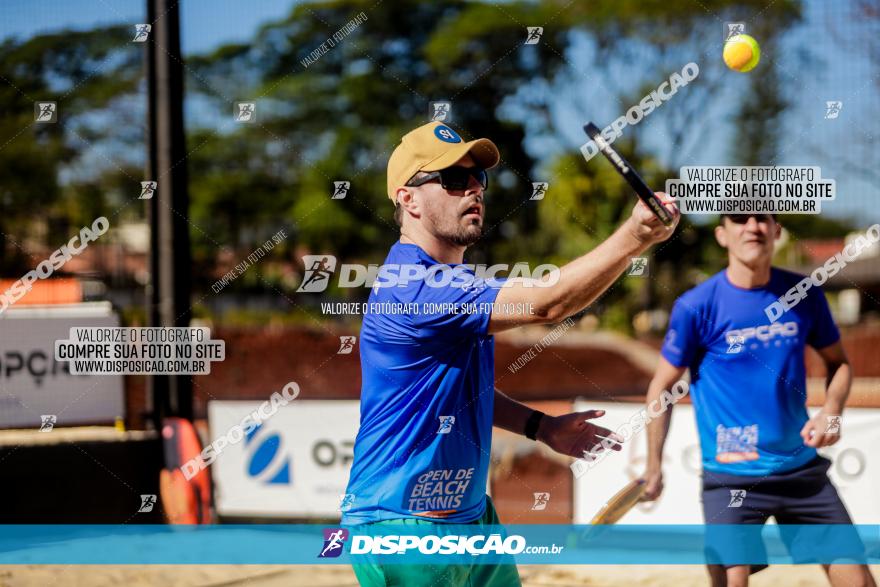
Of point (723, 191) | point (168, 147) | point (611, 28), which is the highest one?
point (611, 28)

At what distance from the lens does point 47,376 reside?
6.48m

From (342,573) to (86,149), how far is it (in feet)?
19.1

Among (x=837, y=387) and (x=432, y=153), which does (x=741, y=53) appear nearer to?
(x=837, y=387)

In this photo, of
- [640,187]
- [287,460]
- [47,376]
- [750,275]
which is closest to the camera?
[640,187]

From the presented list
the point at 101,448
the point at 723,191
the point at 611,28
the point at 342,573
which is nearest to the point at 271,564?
the point at 342,573

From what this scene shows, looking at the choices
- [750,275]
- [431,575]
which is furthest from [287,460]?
[431,575]

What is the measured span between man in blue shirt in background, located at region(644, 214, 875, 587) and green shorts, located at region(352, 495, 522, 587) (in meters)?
1.78

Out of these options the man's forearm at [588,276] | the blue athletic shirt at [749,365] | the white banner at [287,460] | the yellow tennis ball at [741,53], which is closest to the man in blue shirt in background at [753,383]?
the blue athletic shirt at [749,365]

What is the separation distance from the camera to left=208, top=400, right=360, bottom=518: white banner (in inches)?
265

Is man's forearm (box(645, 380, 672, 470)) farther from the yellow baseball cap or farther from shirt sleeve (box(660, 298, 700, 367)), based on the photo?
the yellow baseball cap

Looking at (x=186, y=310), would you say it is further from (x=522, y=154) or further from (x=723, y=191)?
(x=723, y=191)

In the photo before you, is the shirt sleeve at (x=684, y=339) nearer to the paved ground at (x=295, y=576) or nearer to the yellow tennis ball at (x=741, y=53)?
the yellow tennis ball at (x=741, y=53)

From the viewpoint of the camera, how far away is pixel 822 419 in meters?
4.93

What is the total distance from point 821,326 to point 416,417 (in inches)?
96.9
